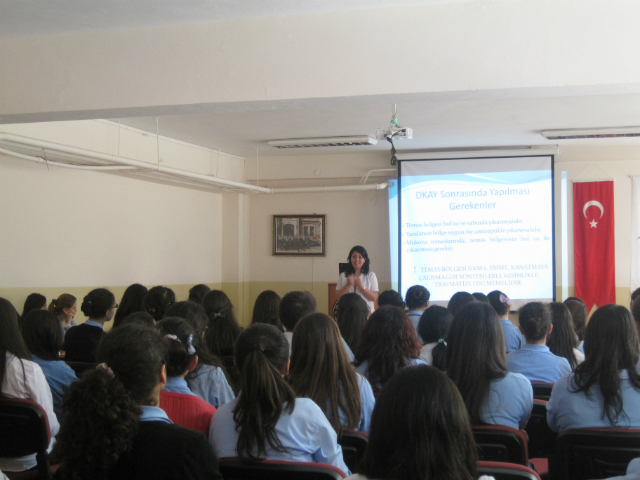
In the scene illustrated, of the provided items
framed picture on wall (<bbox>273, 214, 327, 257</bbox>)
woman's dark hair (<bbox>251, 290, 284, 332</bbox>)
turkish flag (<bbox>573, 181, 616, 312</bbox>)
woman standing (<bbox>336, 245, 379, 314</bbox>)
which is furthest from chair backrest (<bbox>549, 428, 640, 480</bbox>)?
framed picture on wall (<bbox>273, 214, 327, 257</bbox>)

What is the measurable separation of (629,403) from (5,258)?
5207 mm

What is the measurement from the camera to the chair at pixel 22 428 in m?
2.25

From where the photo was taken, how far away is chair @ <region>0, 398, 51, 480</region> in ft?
7.39

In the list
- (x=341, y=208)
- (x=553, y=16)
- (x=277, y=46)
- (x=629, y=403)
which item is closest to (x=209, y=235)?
(x=341, y=208)

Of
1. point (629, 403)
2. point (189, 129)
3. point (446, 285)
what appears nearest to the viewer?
point (629, 403)

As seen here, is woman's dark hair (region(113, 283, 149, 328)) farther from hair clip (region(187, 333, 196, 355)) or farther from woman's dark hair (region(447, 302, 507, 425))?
woman's dark hair (region(447, 302, 507, 425))

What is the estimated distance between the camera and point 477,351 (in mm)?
2293

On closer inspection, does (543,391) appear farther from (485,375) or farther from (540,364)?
(485,375)

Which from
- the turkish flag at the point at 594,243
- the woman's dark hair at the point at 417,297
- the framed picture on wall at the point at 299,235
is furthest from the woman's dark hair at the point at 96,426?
the turkish flag at the point at 594,243

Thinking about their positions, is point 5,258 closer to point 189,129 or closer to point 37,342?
point 189,129

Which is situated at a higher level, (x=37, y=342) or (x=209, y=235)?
(x=209, y=235)

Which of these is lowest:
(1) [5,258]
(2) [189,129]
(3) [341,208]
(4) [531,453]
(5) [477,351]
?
(4) [531,453]

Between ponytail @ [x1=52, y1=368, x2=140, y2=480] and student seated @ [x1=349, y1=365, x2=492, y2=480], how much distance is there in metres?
0.58

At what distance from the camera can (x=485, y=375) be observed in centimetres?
226
